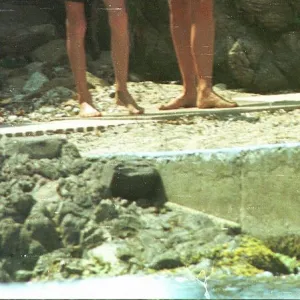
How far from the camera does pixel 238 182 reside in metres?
2.83

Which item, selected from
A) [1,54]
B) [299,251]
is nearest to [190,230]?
[299,251]

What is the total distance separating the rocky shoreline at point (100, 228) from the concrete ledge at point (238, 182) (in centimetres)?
5

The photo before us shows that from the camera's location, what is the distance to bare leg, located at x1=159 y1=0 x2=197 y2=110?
3.95 meters

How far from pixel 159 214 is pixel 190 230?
120 millimetres

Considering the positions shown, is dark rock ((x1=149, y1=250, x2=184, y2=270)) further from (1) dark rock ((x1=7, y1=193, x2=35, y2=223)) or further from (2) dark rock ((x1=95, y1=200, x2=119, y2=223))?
(1) dark rock ((x1=7, y1=193, x2=35, y2=223))

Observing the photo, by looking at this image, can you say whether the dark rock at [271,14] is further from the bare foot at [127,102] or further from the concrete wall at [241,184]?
the concrete wall at [241,184]

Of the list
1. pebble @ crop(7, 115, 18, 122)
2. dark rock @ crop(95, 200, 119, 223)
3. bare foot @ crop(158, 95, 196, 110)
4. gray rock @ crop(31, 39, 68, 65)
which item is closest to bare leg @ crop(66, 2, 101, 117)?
bare foot @ crop(158, 95, 196, 110)

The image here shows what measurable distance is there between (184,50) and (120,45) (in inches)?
13.8

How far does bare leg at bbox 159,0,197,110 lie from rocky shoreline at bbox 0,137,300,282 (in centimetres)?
125

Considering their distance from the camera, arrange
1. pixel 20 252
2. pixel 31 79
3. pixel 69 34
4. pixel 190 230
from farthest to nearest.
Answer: pixel 31 79 → pixel 69 34 → pixel 190 230 → pixel 20 252

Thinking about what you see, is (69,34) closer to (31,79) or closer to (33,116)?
(33,116)

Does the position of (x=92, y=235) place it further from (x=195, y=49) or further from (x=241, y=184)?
(x=195, y=49)

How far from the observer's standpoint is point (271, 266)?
8.58 feet

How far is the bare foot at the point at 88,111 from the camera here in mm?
3830
